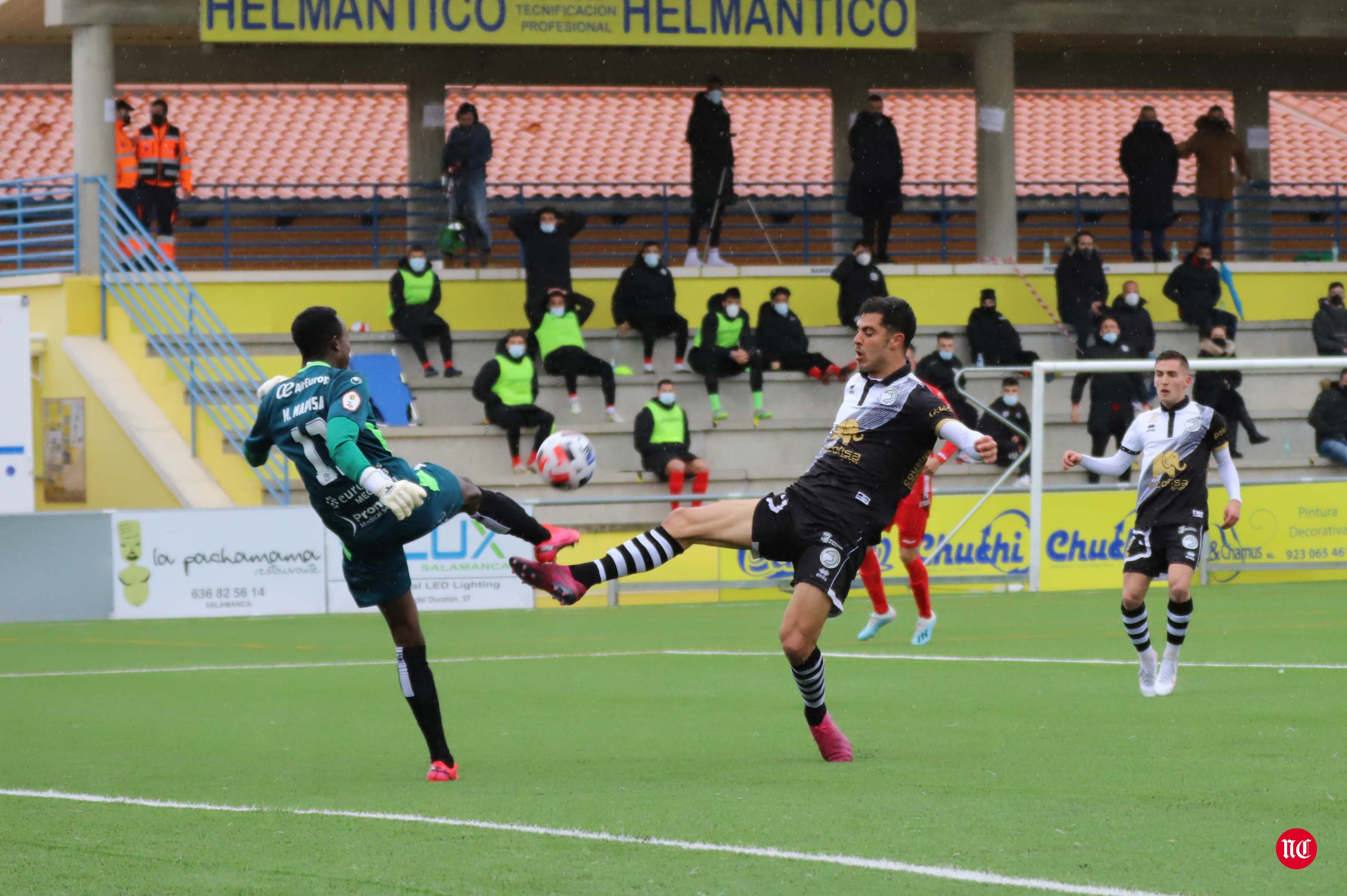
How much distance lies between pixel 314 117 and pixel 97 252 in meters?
7.51

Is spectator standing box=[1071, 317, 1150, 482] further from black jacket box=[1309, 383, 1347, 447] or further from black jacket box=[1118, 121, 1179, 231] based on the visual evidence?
black jacket box=[1118, 121, 1179, 231]

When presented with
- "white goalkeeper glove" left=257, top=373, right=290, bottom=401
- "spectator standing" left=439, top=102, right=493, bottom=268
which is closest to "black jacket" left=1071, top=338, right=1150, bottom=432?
"spectator standing" left=439, top=102, right=493, bottom=268

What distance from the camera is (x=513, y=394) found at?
21.2m

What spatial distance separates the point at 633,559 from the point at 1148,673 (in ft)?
12.2

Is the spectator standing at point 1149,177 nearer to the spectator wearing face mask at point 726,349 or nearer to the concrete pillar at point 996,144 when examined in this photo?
the concrete pillar at point 996,144

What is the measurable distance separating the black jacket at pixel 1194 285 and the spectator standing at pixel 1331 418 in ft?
8.16

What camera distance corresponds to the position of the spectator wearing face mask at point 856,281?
2327cm

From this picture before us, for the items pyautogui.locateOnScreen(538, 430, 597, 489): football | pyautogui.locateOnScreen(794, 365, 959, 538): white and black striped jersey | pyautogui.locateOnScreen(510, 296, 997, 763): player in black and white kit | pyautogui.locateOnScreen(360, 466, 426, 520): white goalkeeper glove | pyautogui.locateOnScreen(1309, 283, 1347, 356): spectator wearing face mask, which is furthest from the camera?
pyautogui.locateOnScreen(1309, 283, 1347, 356): spectator wearing face mask

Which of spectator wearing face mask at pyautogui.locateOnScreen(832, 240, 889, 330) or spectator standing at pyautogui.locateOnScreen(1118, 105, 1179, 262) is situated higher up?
spectator standing at pyautogui.locateOnScreen(1118, 105, 1179, 262)

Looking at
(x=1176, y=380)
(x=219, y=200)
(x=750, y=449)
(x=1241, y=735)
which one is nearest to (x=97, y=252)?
(x=219, y=200)

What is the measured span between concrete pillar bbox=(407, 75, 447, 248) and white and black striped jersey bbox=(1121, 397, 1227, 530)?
53.5 ft

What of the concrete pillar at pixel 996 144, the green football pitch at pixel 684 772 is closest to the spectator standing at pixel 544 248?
the concrete pillar at pixel 996 144

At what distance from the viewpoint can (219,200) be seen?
84.4 ft

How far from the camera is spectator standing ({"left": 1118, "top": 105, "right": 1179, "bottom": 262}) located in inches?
974
